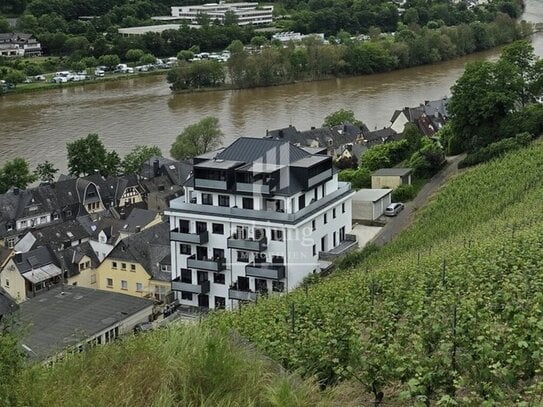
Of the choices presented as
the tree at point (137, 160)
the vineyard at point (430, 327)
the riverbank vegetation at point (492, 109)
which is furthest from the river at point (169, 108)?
the vineyard at point (430, 327)

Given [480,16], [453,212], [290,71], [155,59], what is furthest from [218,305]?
[480,16]

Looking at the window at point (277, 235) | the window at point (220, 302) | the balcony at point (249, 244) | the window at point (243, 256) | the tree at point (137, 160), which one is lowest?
the window at point (220, 302)

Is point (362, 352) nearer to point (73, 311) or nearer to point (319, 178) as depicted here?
point (73, 311)

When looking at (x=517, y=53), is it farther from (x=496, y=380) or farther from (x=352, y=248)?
(x=496, y=380)

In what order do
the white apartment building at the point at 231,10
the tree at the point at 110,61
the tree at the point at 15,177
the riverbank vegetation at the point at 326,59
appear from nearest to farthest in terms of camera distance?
the tree at the point at 15,177 < the riverbank vegetation at the point at 326,59 < the tree at the point at 110,61 < the white apartment building at the point at 231,10

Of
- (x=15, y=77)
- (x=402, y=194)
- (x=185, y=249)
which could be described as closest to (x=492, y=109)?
(x=402, y=194)

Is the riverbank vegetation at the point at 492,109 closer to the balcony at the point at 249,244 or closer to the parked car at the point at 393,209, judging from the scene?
the parked car at the point at 393,209

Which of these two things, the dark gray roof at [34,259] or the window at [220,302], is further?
the dark gray roof at [34,259]

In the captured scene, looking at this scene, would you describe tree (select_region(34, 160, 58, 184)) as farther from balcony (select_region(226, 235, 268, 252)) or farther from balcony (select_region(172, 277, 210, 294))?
balcony (select_region(226, 235, 268, 252))
